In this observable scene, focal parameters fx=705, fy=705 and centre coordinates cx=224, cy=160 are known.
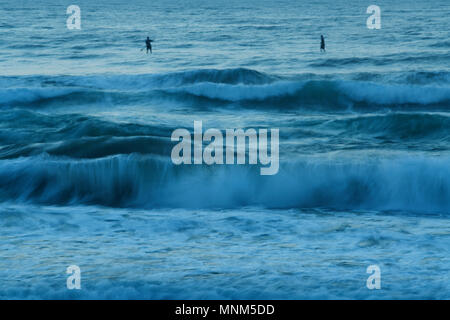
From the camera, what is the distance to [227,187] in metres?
12.3

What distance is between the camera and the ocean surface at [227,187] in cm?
772

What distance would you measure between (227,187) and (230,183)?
0.54 ft

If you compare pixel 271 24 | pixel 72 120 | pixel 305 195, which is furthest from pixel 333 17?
pixel 305 195

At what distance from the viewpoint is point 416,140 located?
15.3 m

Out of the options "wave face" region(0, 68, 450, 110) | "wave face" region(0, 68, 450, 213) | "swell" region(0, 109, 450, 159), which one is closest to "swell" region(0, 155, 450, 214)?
"wave face" region(0, 68, 450, 213)

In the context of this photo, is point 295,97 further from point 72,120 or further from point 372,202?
point 372,202

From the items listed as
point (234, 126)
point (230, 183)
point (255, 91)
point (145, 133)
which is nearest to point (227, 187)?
point (230, 183)

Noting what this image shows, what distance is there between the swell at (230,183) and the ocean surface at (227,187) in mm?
34

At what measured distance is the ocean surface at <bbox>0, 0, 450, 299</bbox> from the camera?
7723 millimetres

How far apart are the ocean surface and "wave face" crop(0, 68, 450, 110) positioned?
7 cm

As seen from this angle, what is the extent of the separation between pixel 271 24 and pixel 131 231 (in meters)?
42.6

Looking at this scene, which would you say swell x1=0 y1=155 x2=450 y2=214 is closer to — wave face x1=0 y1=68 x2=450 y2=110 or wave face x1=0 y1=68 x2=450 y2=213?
wave face x1=0 y1=68 x2=450 y2=213

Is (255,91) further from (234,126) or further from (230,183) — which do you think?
(230,183)
